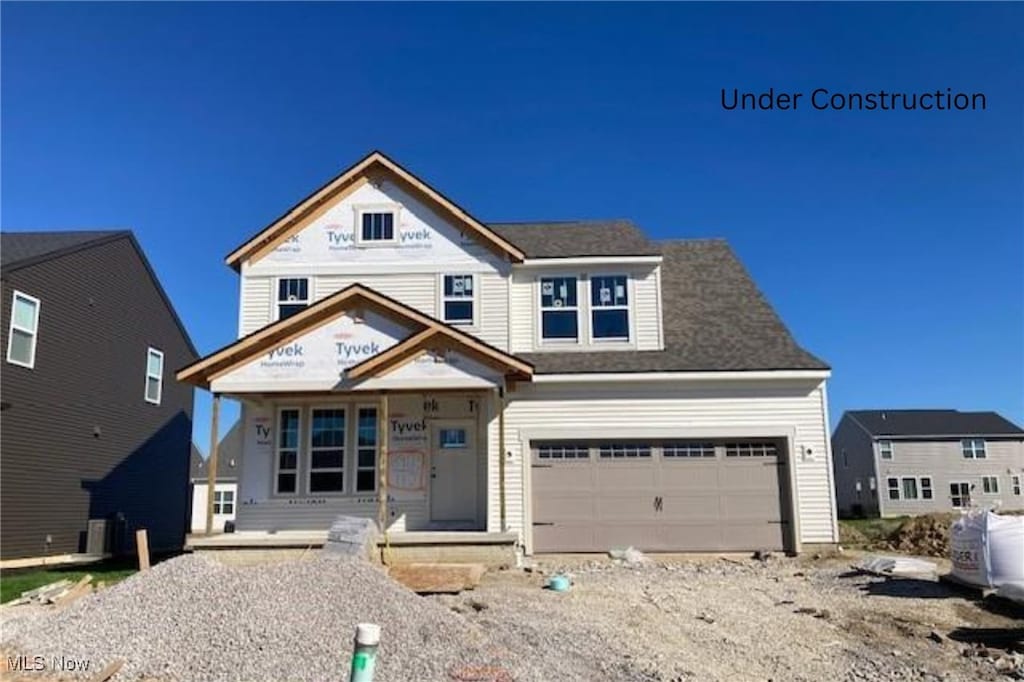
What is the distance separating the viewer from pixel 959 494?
4172cm

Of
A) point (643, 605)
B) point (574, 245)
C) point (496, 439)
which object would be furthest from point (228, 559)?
point (574, 245)

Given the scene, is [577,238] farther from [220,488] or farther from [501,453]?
[220,488]

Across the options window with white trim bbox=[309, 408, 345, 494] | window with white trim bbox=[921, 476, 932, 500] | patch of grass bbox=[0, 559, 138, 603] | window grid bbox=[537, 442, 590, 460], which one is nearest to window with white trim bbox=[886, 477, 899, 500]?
window with white trim bbox=[921, 476, 932, 500]

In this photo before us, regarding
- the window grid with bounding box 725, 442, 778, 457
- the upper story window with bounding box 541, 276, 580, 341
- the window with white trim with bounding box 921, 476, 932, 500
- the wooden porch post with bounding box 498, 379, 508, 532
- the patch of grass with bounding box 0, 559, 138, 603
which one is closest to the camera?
the patch of grass with bounding box 0, 559, 138, 603

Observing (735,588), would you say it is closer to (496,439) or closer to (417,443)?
(496,439)

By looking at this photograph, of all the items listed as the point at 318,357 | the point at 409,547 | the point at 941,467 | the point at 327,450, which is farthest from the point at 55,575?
the point at 941,467

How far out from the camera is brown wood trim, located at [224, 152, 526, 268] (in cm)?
1672

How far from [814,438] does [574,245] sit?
6270 mm

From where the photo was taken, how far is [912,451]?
42438mm

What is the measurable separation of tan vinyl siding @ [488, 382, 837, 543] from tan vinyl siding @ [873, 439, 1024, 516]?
99.0 ft

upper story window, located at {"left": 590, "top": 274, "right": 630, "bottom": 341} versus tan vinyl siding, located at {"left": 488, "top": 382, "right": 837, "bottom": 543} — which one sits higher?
upper story window, located at {"left": 590, "top": 274, "right": 630, "bottom": 341}

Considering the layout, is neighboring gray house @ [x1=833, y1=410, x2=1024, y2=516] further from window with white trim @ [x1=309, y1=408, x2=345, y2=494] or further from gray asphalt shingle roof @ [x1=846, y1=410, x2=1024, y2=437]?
window with white trim @ [x1=309, y1=408, x2=345, y2=494]

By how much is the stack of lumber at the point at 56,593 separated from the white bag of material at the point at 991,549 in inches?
481

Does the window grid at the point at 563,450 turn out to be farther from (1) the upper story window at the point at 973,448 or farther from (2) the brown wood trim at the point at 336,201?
(1) the upper story window at the point at 973,448
